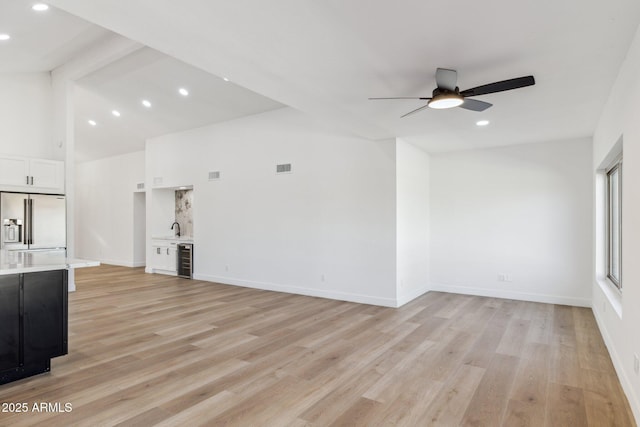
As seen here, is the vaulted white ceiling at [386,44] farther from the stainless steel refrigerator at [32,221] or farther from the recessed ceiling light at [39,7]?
the stainless steel refrigerator at [32,221]

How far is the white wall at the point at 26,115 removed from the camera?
20.6ft

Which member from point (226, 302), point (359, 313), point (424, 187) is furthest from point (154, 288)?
point (424, 187)

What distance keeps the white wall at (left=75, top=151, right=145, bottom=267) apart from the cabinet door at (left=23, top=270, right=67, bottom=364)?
7.45m

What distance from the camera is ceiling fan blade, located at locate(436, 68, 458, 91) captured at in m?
2.86

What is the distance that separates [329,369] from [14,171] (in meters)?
6.35

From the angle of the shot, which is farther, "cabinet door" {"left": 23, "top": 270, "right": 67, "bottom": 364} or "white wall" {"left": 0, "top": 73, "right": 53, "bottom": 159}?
"white wall" {"left": 0, "top": 73, "right": 53, "bottom": 159}

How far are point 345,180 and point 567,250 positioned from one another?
12.1ft

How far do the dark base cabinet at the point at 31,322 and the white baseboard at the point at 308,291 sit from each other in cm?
377

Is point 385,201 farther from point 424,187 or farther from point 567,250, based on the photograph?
point 567,250

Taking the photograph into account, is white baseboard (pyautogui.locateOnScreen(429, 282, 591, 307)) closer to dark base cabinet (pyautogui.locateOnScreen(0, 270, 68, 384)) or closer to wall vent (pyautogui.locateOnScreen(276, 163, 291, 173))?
wall vent (pyautogui.locateOnScreen(276, 163, 291, 173))

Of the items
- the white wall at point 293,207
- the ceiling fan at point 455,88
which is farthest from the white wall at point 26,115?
the ceiling fan at point 455,88

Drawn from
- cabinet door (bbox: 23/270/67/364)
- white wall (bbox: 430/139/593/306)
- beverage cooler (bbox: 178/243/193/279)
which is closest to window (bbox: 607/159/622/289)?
white wall (bbox: 430/139/593/306)

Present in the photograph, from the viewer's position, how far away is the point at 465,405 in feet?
8.64

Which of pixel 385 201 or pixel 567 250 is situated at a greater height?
pixel 385 201
